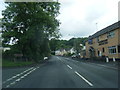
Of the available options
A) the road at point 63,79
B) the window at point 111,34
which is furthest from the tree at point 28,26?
the road at point 63,79

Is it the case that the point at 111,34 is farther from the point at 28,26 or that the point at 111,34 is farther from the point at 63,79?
the point at 63,79

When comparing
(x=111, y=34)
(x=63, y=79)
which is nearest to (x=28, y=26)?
(x=111, y=34)

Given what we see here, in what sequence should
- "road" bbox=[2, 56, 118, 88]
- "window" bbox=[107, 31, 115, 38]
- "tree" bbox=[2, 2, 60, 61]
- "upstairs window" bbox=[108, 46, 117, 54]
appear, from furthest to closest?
"window" bbox=[107, 31, 115, 38] → "upstairs window" bbox=[108, 46, 117, 54] → "tree" bbox=[2, 2, 60, 61] → "road" bbox=[2, 56, 118, 88]

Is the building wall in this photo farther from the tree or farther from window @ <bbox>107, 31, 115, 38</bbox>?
the tree

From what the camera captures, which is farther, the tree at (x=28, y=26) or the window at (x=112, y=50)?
the window at (x=112, y=50)

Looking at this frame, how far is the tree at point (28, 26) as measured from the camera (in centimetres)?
3819

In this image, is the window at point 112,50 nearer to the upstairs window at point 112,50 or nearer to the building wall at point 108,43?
the upstairs window at point 112,50

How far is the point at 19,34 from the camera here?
39688mm

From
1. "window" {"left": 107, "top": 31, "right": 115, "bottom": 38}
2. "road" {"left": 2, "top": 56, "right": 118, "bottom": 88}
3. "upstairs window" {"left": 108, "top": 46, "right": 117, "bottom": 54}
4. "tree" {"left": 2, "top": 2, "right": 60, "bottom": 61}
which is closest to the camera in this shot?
Answer: "road" {"left": 2, "top": 56, "right": 118, "bottom": 88}

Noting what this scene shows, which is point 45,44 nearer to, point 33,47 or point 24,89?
point 33,47

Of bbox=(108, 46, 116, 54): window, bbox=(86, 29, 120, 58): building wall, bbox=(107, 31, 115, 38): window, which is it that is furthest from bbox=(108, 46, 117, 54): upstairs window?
bbox=(107, 31, 115, 38): window

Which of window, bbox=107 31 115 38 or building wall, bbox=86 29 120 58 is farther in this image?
window, bbox=107 31 115 38

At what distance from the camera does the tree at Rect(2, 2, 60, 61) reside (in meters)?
38.2

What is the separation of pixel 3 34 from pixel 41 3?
10430 mm
